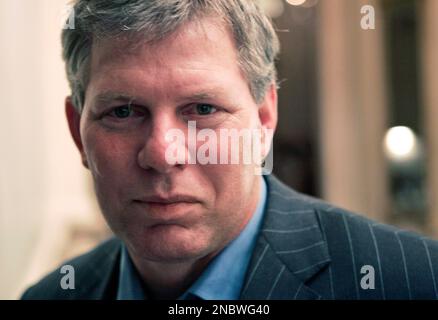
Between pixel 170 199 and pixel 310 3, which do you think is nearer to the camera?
pixel 170 199

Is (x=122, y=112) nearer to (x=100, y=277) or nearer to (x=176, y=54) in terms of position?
(x=176, y=54)

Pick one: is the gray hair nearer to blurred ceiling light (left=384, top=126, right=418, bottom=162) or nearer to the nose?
the nose

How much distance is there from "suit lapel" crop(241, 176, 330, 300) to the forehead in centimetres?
29

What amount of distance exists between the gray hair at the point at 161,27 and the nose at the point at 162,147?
0.13 meters

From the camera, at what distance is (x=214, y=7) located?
91 cm

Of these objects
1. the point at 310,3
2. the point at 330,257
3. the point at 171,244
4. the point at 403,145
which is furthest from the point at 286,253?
the point at 310,3

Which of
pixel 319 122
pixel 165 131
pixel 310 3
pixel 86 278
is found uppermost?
pixel 310 3

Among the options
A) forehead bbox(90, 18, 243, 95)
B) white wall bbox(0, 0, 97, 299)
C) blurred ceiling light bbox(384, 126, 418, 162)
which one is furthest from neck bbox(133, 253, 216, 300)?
blurred ceiling light bbox(384, 126, 418, 162)

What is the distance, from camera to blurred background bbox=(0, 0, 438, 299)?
254 centimetres

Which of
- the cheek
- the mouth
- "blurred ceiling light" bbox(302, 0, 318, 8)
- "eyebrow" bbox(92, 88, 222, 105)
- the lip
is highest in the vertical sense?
"blurred ceiling light" bbox(302, 0, 318, 8)

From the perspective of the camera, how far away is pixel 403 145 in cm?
284

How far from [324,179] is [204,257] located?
1.95 meters

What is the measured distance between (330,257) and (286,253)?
74 millimetres
